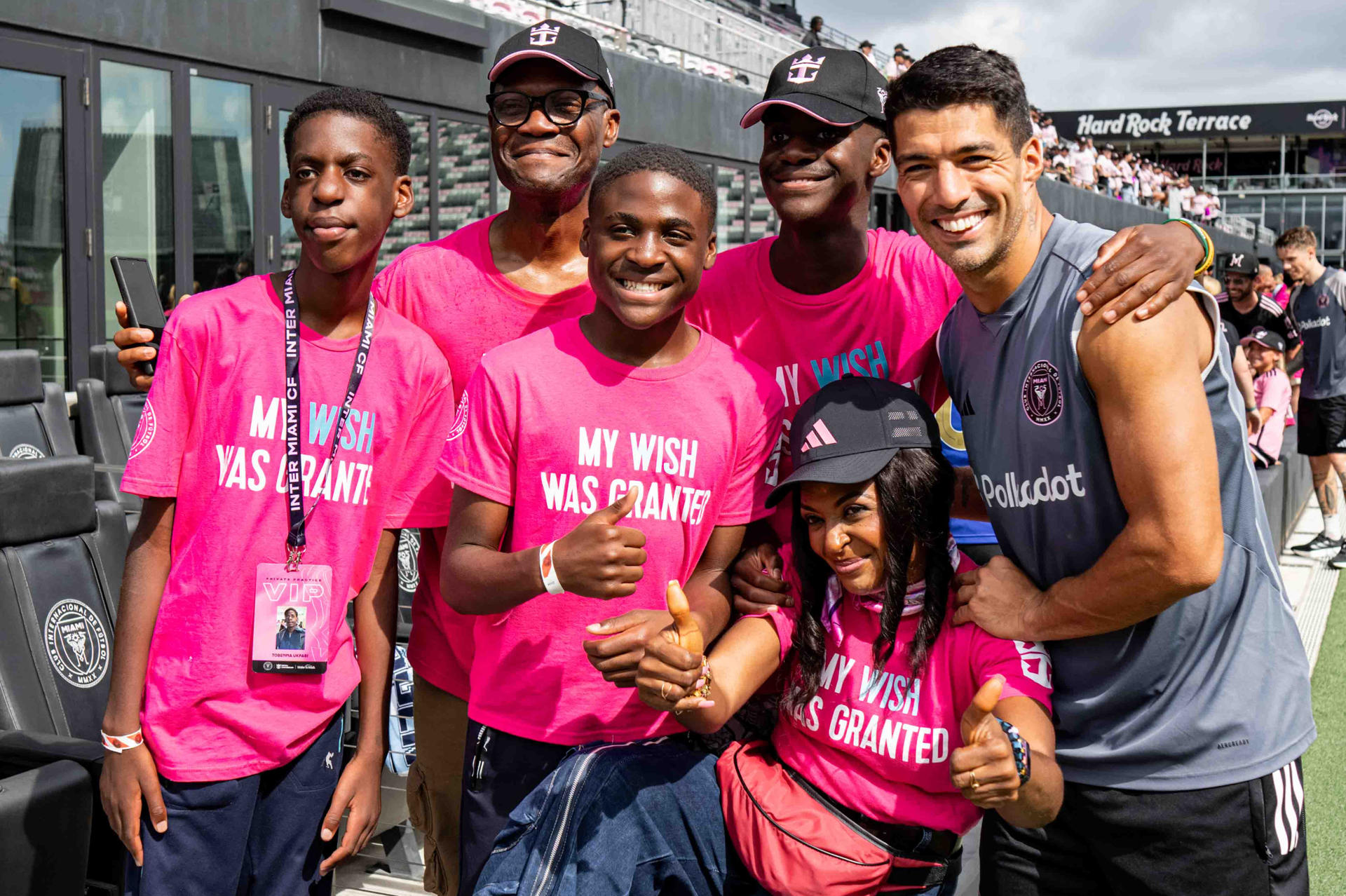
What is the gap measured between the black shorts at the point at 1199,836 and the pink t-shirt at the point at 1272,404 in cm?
733

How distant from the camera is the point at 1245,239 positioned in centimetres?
4572

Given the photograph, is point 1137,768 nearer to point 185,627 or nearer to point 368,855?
point 185,627

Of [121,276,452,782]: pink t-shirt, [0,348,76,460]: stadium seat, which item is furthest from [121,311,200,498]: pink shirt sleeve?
[0,348,76,460]: stadium seat

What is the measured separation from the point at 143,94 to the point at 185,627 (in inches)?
331

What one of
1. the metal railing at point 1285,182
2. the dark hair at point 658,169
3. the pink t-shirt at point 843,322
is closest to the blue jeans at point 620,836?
the pink t-shirt at point 843,322

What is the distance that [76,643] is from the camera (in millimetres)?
3785

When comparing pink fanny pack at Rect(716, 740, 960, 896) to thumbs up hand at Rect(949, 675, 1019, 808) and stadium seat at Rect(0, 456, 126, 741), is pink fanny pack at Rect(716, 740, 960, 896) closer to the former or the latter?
thumbs up hand at Rect(949, 675, 1019, 808)

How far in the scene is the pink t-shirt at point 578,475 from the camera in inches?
86.8

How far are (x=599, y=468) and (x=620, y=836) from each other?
26.4 inches

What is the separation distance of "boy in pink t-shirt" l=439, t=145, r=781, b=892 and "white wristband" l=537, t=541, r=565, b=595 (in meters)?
0.11

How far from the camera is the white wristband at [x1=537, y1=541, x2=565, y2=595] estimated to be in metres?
2.00

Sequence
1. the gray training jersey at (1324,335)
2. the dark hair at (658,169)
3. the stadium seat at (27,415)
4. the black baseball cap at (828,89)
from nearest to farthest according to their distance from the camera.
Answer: the dark hair at (658,169)
the black baseball cap at (828,89)
the stadium seat at (27,415)
the gray training jersey at (1324,335)

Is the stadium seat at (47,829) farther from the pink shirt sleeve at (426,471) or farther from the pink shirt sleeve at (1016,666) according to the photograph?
the pink shirt sleeve at (1016,666)

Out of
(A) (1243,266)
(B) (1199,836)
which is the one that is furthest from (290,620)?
(A) (1243,266)
